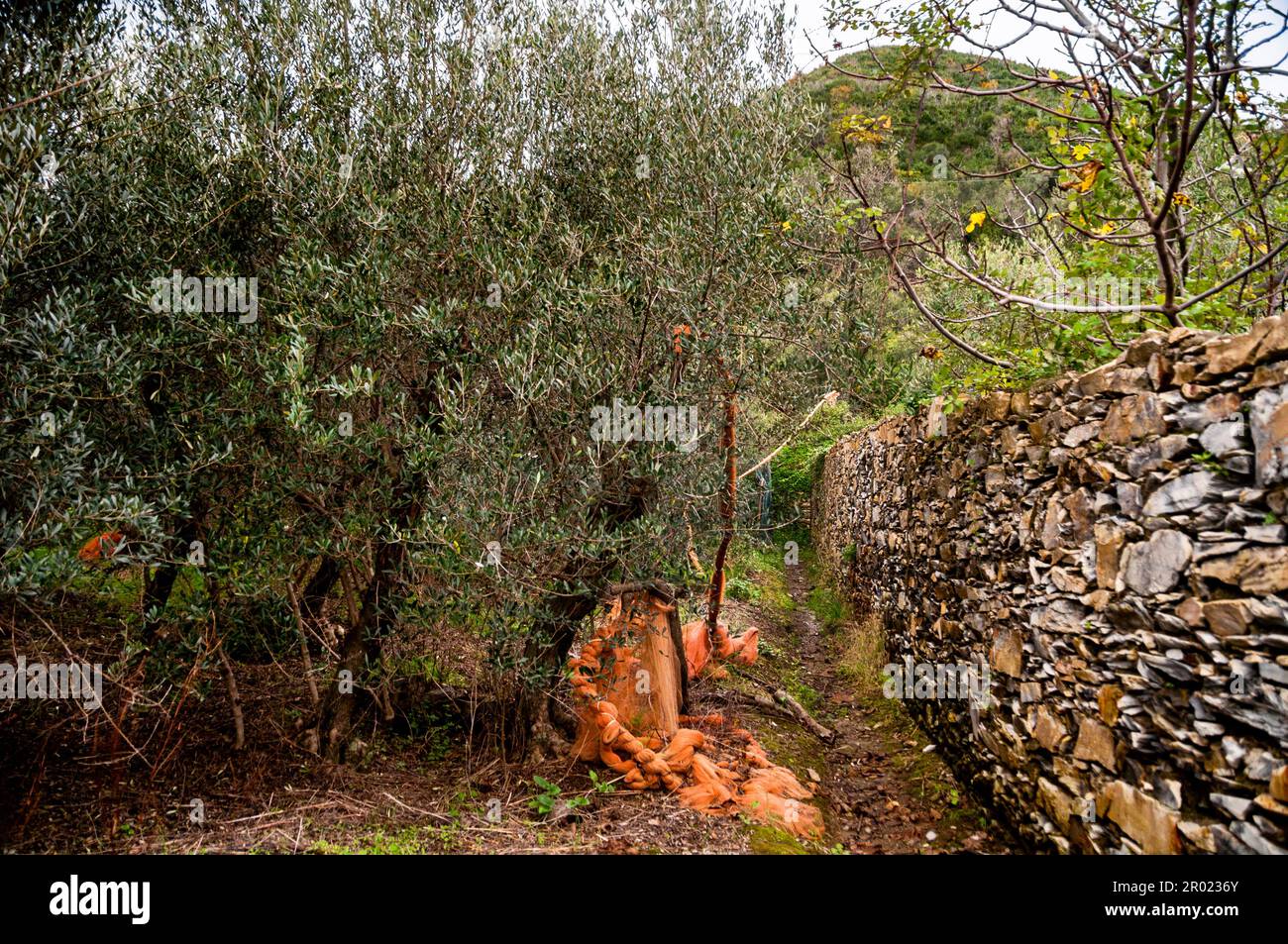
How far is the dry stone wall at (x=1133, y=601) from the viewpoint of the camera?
3.36 meters

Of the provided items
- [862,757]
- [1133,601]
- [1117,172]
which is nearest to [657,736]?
[862,757]

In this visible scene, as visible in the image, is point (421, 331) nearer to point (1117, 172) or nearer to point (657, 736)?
point (657, 736)

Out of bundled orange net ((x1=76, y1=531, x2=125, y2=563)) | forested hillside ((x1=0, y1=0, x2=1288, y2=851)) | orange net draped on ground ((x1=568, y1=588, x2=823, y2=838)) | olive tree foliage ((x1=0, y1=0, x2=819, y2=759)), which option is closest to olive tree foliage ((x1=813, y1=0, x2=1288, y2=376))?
forested hillside ((x1=0, y1=0, x2=1288, y2=851))

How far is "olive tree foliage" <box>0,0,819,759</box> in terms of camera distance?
4801 millimetres

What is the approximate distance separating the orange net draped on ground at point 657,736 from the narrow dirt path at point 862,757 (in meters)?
0.44

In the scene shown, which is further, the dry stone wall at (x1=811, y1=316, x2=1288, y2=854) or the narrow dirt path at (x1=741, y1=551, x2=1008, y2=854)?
the narrow dirt path at (x1=741, y1=551, x2=1008, y2=854)

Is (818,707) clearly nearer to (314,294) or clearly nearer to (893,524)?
(893,524)

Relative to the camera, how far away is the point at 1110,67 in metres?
4.99

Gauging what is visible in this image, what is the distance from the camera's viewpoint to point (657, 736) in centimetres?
711

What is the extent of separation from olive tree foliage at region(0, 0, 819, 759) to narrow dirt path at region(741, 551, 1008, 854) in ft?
9.41

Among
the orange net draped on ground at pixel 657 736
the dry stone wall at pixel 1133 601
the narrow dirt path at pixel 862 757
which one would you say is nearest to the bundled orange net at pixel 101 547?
the orange net draped on ground at pixel 657 736

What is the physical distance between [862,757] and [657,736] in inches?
96.8

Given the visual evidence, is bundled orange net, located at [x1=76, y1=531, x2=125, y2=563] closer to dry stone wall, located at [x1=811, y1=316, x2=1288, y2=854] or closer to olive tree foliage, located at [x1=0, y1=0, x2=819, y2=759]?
olive tree foliage, located at [x1=0, y1=0, x2=819, y2=759]

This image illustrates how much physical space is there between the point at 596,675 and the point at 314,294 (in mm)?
3721
